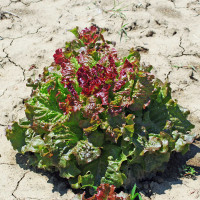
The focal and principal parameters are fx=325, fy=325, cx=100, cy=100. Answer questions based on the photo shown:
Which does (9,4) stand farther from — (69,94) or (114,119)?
(114,119)

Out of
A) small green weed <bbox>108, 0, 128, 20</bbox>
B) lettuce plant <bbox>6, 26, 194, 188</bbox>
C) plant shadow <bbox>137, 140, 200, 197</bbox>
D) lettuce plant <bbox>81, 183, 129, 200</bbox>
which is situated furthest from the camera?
small green weed <bbox>108, 0, 128, 20</bbox>

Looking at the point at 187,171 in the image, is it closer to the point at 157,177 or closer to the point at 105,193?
the point at 157,177

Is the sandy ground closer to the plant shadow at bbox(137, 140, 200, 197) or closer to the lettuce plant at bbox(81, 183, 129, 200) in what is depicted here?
the plant shadow at bbox(137, 140, 200, 197)

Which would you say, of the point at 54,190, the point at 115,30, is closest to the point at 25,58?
the point at 115,30

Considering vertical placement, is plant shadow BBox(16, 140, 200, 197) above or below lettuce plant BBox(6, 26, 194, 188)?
below

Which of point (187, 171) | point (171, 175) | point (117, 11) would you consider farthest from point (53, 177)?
point (117, 11)

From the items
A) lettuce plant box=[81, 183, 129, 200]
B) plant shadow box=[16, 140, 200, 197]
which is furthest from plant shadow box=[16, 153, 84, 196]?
lettuce plant box=[81, 183, 129, 200]

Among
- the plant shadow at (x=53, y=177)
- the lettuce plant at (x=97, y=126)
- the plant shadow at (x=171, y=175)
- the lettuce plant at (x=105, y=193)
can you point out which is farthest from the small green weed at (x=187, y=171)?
the plant shadow at (x=53, y=177)
